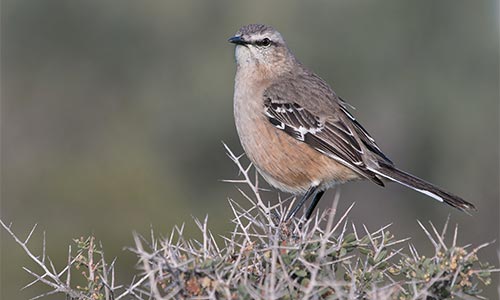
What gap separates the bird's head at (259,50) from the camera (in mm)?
5805

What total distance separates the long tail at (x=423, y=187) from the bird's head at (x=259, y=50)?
3.76 feet

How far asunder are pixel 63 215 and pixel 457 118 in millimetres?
8002

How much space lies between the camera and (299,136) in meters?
5.41

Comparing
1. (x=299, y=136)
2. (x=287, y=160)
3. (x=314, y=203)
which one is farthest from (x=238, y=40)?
(x=314, y=203)

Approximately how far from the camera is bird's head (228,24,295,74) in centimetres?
580

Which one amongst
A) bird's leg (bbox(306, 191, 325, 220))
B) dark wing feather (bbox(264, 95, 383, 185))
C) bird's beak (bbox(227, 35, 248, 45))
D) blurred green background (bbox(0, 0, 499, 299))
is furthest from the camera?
blurred green background (bbox(0, 0, 499, 299))

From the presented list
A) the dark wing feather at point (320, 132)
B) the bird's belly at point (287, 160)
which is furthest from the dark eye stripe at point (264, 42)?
the bird's belly at point (287, 160)

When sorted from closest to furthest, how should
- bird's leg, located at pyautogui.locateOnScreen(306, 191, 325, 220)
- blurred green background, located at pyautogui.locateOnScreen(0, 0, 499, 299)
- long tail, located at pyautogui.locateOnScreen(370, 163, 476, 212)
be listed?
long tail, located at pyautogui.locateOnScreen(370, 163, 476, 212)
bird's leg, located at pyautogui.locateOnScreen(306, 191, 325, 220)
blurred green background, located at pyautogui.locateOnScreen(0, 0, 499, 299)

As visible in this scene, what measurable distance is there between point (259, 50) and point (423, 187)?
5.48 ft

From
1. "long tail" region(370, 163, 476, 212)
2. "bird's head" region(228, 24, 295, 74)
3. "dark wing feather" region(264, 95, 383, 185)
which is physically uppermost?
"bird's head" region(228, 24, 295, 74)

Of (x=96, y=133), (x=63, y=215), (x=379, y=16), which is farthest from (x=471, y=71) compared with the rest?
(x=63, y=215)

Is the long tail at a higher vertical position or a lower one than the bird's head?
lower

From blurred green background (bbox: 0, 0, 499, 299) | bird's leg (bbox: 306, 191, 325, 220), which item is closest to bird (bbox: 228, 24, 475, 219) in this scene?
bird's leg (bbox: 306, 191, 325, 220)

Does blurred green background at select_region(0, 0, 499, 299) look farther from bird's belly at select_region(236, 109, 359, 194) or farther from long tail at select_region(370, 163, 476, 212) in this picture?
long tail at select_region(370, 163, 476, 212)
